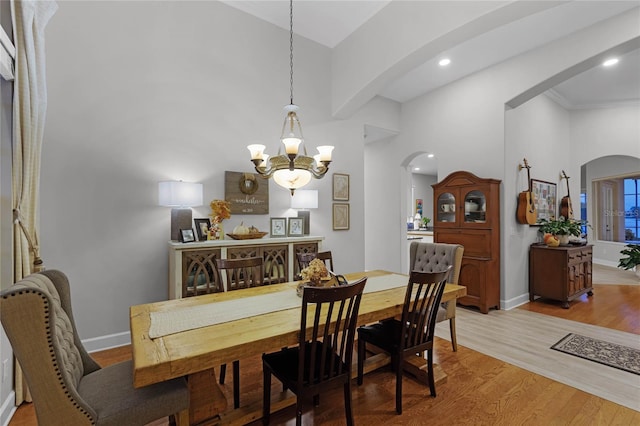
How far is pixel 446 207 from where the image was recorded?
15.7 ft

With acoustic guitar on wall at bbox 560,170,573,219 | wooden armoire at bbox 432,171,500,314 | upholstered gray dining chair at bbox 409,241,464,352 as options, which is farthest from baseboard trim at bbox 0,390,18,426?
acoustic guitar on wall at bbox 560,170,573,219

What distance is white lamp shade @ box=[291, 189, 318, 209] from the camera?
4.02 metres

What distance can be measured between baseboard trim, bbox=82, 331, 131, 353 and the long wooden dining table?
1.51 m

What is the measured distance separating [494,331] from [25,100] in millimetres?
4795

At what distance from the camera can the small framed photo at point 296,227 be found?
4086mm

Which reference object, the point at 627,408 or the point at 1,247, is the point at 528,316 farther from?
the point at 1,247

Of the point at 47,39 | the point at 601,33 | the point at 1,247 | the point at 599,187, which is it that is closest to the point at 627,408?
the point at 601,33

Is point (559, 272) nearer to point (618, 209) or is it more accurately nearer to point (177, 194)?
point (177, 194)

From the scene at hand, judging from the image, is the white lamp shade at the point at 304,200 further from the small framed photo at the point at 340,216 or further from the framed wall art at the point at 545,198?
the framed wall art at the point at 545,198

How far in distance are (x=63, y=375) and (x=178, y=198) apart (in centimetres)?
197

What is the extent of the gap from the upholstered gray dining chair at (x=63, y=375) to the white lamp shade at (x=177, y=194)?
145cm

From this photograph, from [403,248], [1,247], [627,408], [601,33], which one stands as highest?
[601,33]

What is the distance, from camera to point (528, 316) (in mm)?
3984

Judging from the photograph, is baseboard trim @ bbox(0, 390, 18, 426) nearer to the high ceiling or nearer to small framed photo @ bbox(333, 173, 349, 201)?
small framed photo @ bbox(333, 173, 349, 201)
